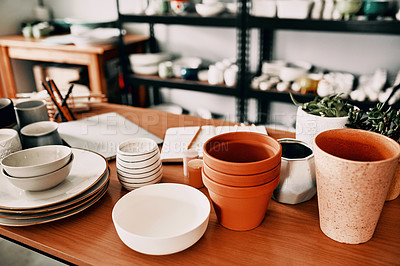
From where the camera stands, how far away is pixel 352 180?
0.63m

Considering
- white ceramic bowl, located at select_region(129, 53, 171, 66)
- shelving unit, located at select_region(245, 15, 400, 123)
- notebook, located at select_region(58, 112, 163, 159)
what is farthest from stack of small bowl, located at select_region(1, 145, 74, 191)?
white ceramic bowl, located at select_region(129, 53, 171, 66)

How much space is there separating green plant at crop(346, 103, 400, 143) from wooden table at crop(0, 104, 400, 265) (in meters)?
0.19

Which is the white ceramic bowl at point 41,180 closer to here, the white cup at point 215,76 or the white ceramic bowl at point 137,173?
the white ceramic bowl at point 137,173

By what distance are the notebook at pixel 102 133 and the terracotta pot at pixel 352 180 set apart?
0.62 meters

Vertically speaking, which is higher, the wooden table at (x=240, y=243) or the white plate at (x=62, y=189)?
the white plate at (x=62, y=189)

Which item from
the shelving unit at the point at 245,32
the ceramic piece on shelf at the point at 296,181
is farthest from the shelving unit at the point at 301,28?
the ceramic piece on shelf at the point at 296,181

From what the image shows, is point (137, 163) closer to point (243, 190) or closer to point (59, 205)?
point (59, 205)

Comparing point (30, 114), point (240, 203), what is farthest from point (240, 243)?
point (30, 114)

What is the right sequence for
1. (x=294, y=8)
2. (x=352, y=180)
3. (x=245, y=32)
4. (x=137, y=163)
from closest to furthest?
(x=352, y=180)
(x=137, y=163)
(x=294, y=8)
(x=245, y=32)

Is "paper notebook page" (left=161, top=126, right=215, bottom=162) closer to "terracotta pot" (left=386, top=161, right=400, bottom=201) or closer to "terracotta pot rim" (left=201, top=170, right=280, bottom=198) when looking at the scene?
"terracotta pot rim" (left=201, top=170, right=280, bottom=198)

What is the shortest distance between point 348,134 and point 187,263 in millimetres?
446

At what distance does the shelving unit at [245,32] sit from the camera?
2025mm

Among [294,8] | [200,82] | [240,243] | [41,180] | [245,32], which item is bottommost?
[200,82]

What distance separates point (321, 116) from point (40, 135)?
801 mm
